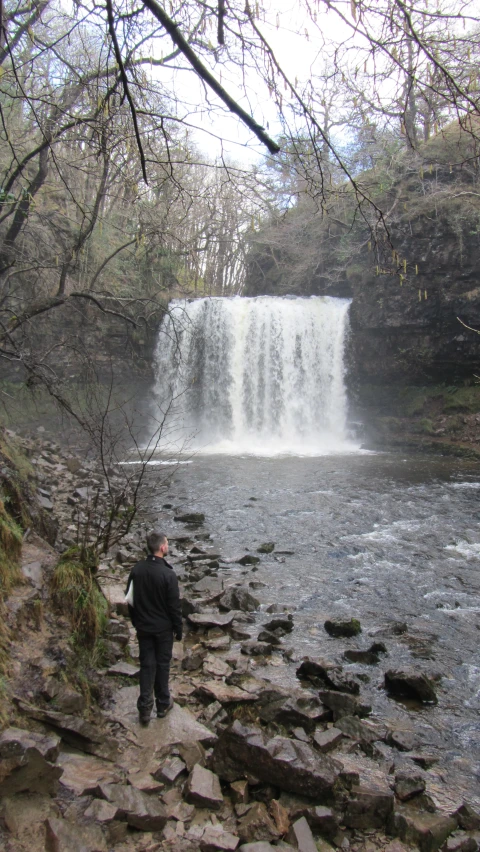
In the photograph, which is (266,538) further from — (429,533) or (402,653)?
(402,653)

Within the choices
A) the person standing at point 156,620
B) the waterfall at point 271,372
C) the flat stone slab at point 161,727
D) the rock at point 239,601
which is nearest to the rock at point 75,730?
the flat stone slab at point 161,727

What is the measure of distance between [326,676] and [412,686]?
0.74 meters

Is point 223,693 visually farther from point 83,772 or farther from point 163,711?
point 83,772

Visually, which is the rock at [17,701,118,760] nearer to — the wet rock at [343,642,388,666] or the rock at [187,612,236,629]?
the rock at [187,612,236,629]

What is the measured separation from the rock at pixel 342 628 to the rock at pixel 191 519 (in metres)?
4.52

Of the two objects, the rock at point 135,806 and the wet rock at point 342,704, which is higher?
the rock at point 135,806

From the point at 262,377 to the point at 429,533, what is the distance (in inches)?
557

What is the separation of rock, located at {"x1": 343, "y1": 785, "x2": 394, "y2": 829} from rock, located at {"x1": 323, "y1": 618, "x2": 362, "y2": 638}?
2.48m

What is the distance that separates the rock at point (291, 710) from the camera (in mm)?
3867

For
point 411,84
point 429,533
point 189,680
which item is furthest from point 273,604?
point 411,84

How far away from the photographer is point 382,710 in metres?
4.38

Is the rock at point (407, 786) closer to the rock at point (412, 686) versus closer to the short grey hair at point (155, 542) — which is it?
the rock at point (412, 686)

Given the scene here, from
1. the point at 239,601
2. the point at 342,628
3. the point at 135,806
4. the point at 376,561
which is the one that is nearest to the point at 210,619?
the point at 239,601

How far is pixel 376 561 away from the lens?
8031 mm
